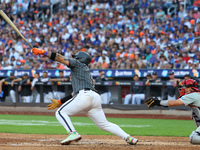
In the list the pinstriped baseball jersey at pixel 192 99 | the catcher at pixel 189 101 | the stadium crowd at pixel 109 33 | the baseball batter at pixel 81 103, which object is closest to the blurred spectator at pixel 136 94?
the stadium crowd at pixel 109 33

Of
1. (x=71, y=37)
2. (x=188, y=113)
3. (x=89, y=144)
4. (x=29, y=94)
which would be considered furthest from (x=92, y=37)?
(x=89, y=144)

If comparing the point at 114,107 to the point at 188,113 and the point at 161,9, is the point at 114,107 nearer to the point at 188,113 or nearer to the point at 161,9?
the point at 188,113

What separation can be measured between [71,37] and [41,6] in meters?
4.40

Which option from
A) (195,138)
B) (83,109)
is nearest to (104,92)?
(195,138)

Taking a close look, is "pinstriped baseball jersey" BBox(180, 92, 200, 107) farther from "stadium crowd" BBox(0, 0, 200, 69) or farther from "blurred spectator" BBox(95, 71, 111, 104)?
"blurred spectator" BBox(95, 71, 111, 104)

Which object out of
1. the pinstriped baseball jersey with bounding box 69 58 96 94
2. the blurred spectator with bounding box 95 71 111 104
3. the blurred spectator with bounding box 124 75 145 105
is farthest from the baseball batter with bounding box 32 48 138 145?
the blurred spectator with bounding box 95 71 111 104

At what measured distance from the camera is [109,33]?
17.6m

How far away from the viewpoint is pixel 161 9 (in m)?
17.6

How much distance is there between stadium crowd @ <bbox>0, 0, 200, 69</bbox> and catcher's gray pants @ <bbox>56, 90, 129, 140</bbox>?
7.76 metres

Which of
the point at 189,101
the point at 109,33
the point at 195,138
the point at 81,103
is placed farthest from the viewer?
the point at 109,33

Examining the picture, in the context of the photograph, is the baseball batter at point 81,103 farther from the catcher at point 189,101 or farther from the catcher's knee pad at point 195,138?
the catcher's knee pad at point 195,138

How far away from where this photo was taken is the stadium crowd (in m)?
14.8

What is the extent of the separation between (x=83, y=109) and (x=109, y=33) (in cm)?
1165

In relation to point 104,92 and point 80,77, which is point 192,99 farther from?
point 104,92
